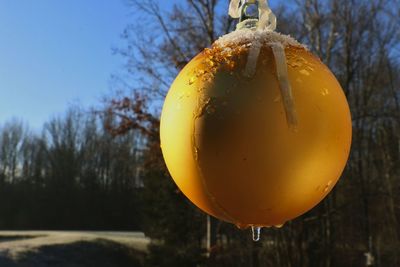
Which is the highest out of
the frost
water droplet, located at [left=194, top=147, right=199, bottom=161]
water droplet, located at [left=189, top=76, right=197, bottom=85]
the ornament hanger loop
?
the ornament hanger loop

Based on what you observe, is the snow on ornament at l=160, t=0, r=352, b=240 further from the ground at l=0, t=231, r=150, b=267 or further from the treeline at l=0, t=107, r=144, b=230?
the treeline at l=0, t=107, r=144, b=230

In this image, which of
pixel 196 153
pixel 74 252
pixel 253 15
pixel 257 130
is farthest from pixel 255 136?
pixel 74 252

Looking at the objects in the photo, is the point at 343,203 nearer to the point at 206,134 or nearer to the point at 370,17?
the point at 370,17

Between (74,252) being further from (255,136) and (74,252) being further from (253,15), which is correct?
(255,136)

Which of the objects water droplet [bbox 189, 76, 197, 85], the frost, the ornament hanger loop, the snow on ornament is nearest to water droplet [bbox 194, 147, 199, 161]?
the snow on ornament

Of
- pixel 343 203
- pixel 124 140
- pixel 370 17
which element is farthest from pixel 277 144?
pixel 124 140

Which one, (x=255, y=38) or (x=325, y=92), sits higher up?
Answer: (x=255, y=38)
